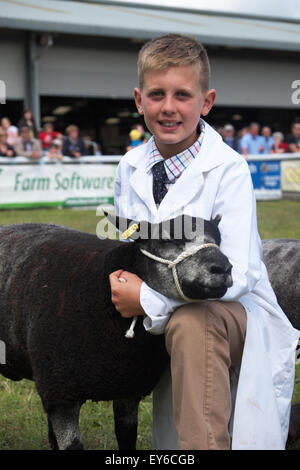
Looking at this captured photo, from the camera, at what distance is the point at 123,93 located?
22297mm

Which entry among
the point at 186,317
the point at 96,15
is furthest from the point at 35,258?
the point at 96,15

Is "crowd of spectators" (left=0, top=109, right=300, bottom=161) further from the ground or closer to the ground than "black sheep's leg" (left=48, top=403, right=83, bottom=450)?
closer to the ground

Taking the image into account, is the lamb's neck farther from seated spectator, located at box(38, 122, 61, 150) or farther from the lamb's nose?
seated spectator, located at box(38, 122, 61, 150)

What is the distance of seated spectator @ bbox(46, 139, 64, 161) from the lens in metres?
14.4

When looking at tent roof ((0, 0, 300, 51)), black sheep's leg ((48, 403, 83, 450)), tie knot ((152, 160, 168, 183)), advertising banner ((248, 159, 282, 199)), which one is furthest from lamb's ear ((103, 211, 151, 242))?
tent roof ((0, 0, 300, 51))

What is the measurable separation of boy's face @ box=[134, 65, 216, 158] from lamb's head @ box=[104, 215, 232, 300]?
0.37 m

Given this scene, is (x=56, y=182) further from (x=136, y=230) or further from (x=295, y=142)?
(x=136, y=230)

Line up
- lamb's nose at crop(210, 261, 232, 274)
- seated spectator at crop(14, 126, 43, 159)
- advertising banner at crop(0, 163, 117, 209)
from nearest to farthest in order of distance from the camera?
lamb's nose at crop(210, 261, 232, 274) < advertising banner at crop(0, 163, 117, 209) < seated spectator at crop(14, 126, 43, 159)

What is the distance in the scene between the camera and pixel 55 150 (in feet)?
48.0

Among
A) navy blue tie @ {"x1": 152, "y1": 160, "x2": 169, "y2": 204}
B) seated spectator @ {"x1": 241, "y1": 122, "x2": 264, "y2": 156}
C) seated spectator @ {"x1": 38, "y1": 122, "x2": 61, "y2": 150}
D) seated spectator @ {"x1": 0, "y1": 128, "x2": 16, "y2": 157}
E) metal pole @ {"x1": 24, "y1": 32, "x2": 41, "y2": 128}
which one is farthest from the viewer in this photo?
metal pole @ {"x1": 24, "y1": 32, "x2": 41, "y2": 128}

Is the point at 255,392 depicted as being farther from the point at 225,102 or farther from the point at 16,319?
the point at 225,102

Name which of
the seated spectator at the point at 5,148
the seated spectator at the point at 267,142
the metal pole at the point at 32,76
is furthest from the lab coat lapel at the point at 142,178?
the metal pole at the point at 32,76

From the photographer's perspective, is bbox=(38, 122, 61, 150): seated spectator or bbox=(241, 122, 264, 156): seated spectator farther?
bbox=(241, 122, 264, 156): seated spectator

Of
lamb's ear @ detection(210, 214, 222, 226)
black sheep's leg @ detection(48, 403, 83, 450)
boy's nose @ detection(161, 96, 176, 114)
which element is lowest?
black sheep's leg @ detection(48, 403, 83, 450)
